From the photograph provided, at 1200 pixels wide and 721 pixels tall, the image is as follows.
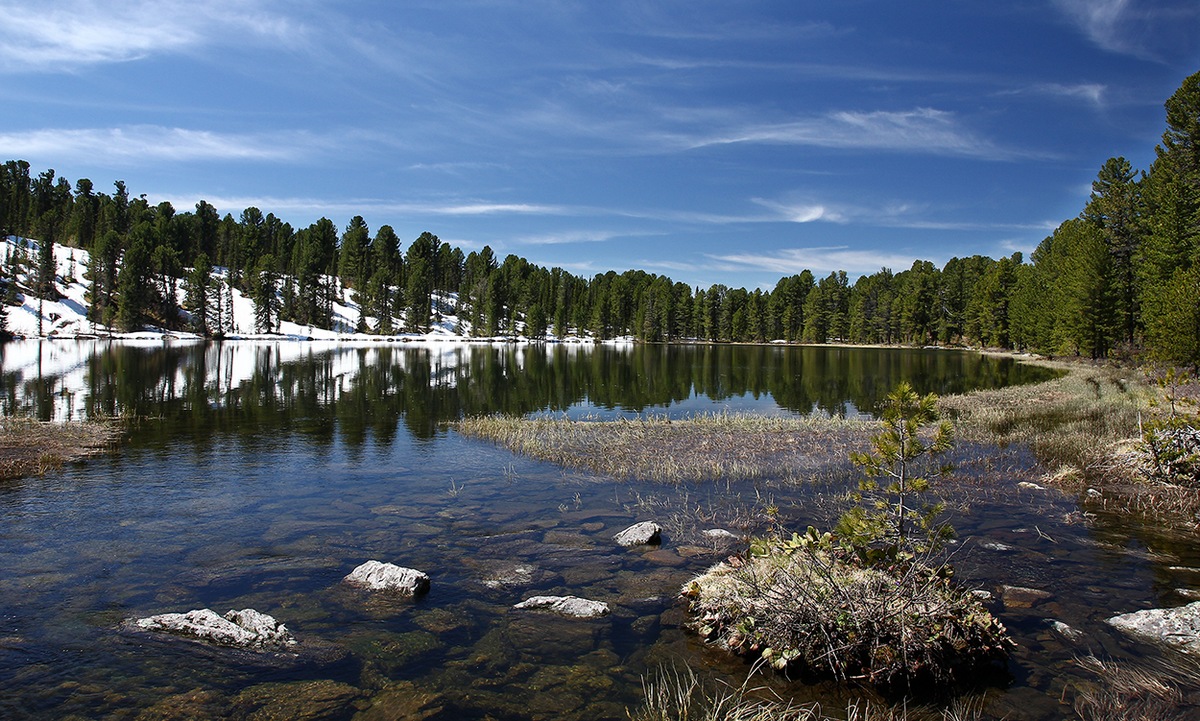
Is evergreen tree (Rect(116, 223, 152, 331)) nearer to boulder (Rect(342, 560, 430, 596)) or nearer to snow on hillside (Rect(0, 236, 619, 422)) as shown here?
snow on hillside (Rect(0, 236, 619, 422))

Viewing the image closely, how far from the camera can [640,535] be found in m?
14.4

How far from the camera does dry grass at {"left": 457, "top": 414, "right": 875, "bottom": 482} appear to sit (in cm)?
2200

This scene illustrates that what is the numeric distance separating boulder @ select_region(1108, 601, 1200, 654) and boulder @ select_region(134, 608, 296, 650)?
42.2ft

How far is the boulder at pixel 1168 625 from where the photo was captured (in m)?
A: 9.20

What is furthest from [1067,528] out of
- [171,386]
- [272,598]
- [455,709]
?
[171,386]

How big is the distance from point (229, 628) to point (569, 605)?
5237mm

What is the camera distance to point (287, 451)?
24828 mm

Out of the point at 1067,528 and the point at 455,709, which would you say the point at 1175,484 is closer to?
the point at 1067,528

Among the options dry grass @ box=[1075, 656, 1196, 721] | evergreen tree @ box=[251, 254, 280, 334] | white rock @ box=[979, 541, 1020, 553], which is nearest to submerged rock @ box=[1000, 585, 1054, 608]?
dry grass @ box=[1075, 656, 1196, 721]

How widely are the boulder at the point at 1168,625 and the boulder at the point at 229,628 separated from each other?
1286 cm

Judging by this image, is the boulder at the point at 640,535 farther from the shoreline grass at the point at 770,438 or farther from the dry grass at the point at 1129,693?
the dry grass at the point at 1129,693

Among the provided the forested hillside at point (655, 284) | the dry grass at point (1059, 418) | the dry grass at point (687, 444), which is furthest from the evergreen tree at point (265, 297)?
the dry grass at point (1059, 418)

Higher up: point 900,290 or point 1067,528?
point 900,290

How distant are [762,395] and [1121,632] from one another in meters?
39.1
